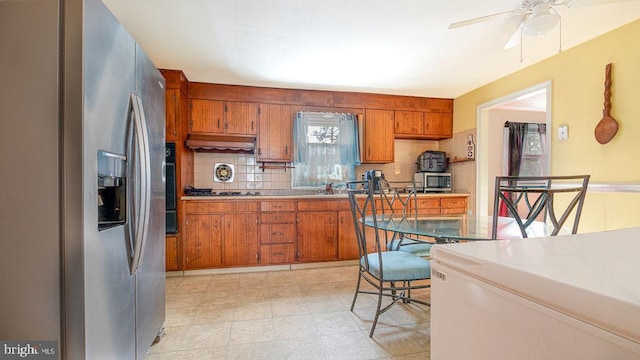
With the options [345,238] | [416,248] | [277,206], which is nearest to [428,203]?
[345,238]

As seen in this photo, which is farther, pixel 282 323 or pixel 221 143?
pixel 221 143

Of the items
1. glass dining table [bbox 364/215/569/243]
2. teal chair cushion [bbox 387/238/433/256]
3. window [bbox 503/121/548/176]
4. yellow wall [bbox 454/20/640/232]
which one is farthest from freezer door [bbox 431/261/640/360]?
window [bbox 503/121/548/176]

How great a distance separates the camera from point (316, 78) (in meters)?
3.25

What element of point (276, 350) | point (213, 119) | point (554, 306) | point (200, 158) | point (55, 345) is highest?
point (213, 119)

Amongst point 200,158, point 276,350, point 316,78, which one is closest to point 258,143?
point 200,158

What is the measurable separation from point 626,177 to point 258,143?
3.58 m

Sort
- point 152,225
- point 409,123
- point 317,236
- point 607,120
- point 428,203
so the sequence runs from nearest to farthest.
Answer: point 152,225 → point 607,120 → point 317,236 → point 428,203 → point 409,123

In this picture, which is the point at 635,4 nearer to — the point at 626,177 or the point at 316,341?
the point at 626,177

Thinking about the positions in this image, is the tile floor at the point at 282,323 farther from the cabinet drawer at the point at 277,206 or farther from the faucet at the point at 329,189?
the faucet at the point at 329,189

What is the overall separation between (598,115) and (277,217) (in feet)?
10.7

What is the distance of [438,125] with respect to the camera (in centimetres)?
409

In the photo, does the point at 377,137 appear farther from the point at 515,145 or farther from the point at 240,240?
the point at 515,145

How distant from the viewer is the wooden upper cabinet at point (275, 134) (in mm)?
3504

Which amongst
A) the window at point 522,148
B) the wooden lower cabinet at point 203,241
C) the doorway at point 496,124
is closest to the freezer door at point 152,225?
the wooden lower cabinet at point 203,241
